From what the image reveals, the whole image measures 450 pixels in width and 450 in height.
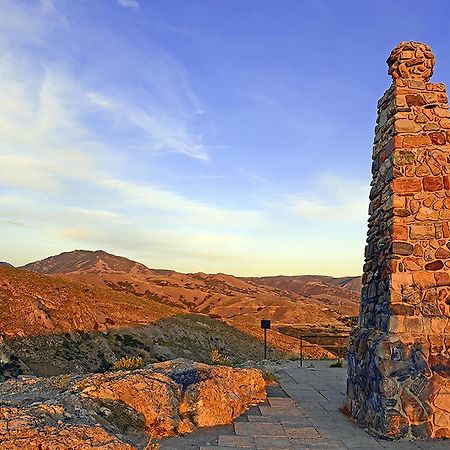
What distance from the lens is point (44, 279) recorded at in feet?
94.7

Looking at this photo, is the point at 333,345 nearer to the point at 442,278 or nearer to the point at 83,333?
the point at 83,333

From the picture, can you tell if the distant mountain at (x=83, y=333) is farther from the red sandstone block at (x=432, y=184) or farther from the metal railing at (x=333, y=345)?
the red sandstone block at (x=432, y=184)

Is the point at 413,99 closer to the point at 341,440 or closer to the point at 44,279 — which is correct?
the point at 341,440

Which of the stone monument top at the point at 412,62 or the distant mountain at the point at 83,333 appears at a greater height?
the stone monument top at the point at 412,62

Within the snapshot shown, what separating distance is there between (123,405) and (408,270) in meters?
4.87

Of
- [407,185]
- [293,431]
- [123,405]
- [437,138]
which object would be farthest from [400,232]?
[123,405]

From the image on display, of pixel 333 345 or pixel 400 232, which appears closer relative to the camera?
pixel 400 232

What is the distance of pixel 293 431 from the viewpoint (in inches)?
283

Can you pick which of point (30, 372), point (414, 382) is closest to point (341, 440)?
point (414, 382)

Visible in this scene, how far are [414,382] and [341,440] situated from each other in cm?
139

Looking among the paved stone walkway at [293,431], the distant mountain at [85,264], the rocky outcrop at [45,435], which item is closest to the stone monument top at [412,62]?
the paved stone walkway at [293,431]

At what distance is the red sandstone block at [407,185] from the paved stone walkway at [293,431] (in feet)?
12.5

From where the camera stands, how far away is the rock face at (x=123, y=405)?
4715 mm

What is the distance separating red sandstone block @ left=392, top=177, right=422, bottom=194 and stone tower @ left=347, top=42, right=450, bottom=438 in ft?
0.05
